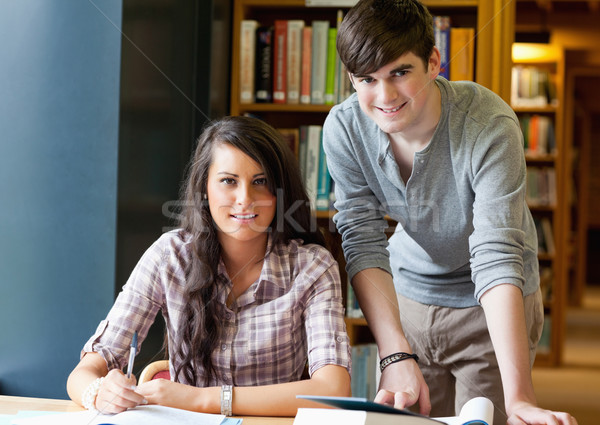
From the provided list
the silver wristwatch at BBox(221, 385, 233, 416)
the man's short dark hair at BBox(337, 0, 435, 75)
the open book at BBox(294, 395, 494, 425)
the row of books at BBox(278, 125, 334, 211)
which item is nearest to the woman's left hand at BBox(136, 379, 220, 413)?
the silver wristwatch at BBox(221, 385, 233, 416)

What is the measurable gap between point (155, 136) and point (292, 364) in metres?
0.92

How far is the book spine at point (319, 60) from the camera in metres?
2.51

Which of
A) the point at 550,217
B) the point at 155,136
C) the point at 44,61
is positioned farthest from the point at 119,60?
the point at 550,217

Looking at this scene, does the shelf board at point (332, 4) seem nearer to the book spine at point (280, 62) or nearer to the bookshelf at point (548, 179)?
the book spine at point (280, 62)

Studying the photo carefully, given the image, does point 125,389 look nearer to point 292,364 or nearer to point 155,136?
point 292,364

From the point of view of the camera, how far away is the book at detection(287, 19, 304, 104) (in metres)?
2.52

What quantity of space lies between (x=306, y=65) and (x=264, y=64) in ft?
0.52

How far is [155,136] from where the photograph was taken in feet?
6.83

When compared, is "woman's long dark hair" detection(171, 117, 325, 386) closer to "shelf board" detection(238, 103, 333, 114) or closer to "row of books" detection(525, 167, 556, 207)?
"shelf board" detection(238, 103, 333, 114)

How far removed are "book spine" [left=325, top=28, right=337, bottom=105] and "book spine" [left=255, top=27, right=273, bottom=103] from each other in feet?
0.70

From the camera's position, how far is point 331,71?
252cm

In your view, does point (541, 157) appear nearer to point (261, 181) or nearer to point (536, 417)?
point (261, 181)

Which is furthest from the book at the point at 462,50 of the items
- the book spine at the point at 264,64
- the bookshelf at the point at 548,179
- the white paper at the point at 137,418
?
the bookshelf at the point at 548,179

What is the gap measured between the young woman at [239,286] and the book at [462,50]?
46.8 inches
